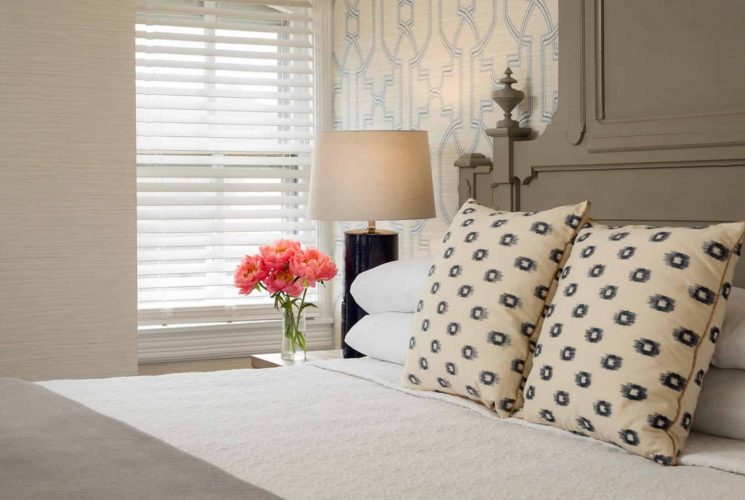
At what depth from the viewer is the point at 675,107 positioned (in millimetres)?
2406

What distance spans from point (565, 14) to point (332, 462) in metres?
1.59

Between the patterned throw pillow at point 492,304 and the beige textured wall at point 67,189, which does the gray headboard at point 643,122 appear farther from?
the beige textured wall at point 67,189

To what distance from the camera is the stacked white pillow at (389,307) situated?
258cm

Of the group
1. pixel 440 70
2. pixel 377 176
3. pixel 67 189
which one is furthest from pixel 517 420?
pixel 67 189

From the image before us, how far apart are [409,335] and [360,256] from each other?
2.68ft

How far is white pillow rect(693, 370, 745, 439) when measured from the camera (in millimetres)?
1774

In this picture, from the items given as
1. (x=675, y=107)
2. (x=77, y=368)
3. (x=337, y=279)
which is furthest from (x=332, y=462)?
(x=337, y=279)

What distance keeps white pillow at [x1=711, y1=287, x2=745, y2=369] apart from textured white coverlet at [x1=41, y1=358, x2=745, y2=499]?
0.15 meters

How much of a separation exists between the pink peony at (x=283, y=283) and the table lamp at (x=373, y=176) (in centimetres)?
25

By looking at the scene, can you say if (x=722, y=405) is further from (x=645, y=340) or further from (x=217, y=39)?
(x=217, y=39)

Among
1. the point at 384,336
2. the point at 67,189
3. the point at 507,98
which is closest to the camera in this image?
the point at 384,336

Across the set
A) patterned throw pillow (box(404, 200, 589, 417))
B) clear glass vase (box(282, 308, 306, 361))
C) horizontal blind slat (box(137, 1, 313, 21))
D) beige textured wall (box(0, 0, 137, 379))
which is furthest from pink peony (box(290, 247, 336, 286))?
horizontal blind slat (box(137, 1, 313, 21))

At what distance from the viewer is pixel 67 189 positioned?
3355 mm

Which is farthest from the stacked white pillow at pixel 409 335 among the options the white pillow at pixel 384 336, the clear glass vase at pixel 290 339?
the clear glass vase at pixel 290 339
